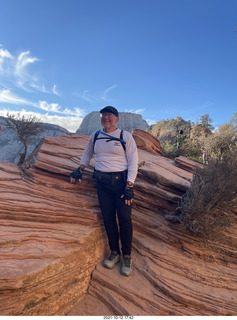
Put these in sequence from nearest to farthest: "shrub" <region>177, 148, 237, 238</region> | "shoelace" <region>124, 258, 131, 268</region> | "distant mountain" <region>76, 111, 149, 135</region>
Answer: "shoelace" <region>124, 258, 131, 268</region>, "shrub" <region>177, 148, 237, 238</region>, "distant mountain" <region>76, 111, 149, 135</region>

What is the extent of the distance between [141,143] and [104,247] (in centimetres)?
692

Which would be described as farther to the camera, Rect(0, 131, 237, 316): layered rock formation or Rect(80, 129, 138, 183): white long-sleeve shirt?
Rect(80, 129, 138, 183): white long-sleeve shirt

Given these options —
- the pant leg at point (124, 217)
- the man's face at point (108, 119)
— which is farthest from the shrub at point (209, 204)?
the man's face at point (108, 119)

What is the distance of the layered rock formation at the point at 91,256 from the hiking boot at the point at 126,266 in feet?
0.39

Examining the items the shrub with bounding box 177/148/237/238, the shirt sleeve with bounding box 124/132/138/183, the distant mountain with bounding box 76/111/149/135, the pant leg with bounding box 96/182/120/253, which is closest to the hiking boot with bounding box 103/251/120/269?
the pant leg with bounding box 96/182/120/253

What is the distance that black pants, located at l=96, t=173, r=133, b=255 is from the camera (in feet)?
11.7

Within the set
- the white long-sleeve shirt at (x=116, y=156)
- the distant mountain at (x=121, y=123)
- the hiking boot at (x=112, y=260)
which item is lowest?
the hiking boot at (x=112, y=260)

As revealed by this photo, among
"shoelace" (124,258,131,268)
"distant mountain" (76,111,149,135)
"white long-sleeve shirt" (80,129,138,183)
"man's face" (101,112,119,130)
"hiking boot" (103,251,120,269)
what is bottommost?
"hiking boot" (103,251,120,269)

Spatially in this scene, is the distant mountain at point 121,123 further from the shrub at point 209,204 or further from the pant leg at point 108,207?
the pant leg at point 108,207

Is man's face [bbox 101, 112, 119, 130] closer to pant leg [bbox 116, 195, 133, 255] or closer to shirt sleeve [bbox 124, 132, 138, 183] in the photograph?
shirt sleeve [bbox 124, 132, 138, 183]

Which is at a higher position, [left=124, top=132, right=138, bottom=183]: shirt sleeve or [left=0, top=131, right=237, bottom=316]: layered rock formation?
[left=124, top=132, right=138, bottom=183]: shirt sleeve

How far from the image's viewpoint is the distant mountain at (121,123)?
109 m

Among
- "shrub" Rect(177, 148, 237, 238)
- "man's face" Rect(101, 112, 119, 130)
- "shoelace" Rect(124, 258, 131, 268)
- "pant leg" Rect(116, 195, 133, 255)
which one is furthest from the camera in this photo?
"shrub" Rect(177, 148, 237, 238)

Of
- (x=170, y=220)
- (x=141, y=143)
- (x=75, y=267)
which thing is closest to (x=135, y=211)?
(x=170, y=220)
